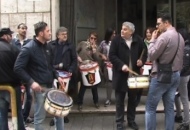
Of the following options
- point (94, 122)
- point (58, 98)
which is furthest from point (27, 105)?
point (58, 98)

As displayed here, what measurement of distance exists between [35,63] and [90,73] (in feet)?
8.67

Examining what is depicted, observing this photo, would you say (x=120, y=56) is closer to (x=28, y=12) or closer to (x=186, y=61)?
(x=186, y=61)

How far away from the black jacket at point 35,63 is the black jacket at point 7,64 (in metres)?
0.45

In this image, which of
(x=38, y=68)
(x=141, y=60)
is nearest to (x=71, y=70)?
(x=141, y=60)

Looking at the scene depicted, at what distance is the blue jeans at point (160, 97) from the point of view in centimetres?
638

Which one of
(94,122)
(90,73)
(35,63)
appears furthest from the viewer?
(90,73)

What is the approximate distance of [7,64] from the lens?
631 centimetres

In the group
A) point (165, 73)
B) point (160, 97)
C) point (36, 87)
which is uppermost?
point (165, 73)

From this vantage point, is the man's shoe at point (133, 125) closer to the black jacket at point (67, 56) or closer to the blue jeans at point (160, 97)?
the blue jeans at point (160, 97)

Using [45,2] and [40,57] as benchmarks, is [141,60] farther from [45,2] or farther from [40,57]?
[45,2]

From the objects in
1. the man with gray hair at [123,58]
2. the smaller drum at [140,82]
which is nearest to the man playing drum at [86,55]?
the man with gray hair at [123,58]

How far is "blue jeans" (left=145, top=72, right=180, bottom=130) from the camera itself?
6379 millimetres

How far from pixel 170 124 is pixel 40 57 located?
232 centimetres

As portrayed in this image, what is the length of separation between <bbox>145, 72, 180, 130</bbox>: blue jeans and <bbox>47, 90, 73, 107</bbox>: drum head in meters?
1.41
